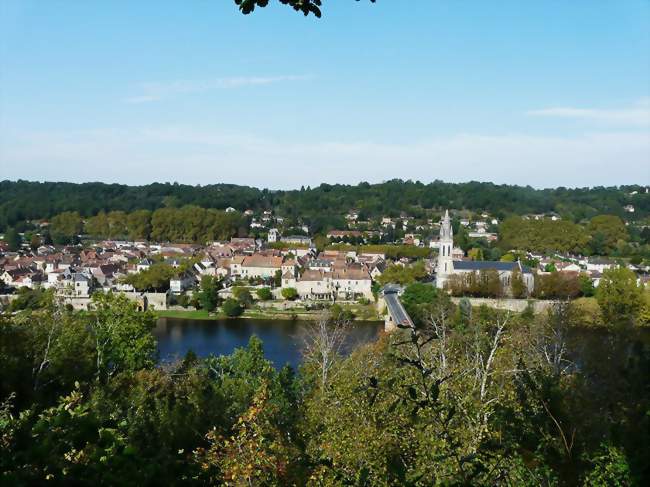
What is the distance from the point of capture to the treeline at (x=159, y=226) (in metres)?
42.8

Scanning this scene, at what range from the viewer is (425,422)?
3117mm

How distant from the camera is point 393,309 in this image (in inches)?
768

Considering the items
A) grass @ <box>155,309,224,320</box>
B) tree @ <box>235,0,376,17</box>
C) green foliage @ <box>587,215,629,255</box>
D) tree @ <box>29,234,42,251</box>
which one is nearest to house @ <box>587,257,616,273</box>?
green foliage @ <box>587,215,629,255</box>

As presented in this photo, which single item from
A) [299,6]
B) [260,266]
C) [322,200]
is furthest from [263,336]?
[322,200]

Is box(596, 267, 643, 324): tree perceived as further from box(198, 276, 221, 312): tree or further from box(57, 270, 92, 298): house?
box(57, 270, 92, 298): house

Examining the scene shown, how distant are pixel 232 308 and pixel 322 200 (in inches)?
1600

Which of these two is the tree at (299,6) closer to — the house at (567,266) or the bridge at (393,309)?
the bridge at (393,309)

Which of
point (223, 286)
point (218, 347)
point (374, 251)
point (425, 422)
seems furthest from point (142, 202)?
point (425, 422)

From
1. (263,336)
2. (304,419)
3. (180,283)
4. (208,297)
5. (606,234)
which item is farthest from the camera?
(606,234)

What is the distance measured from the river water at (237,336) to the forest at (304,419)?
209 inches

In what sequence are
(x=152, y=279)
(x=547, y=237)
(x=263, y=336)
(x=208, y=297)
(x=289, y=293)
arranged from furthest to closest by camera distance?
(x=547, y=237) → (x=152, y=279) → (x=289, y=293) → (x=208, y=297) → (x=263, y=336)

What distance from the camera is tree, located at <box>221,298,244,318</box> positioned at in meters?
21.3

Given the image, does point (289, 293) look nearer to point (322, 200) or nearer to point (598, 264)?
point (598, 264)

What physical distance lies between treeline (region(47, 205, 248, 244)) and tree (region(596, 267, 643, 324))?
28431 mm
